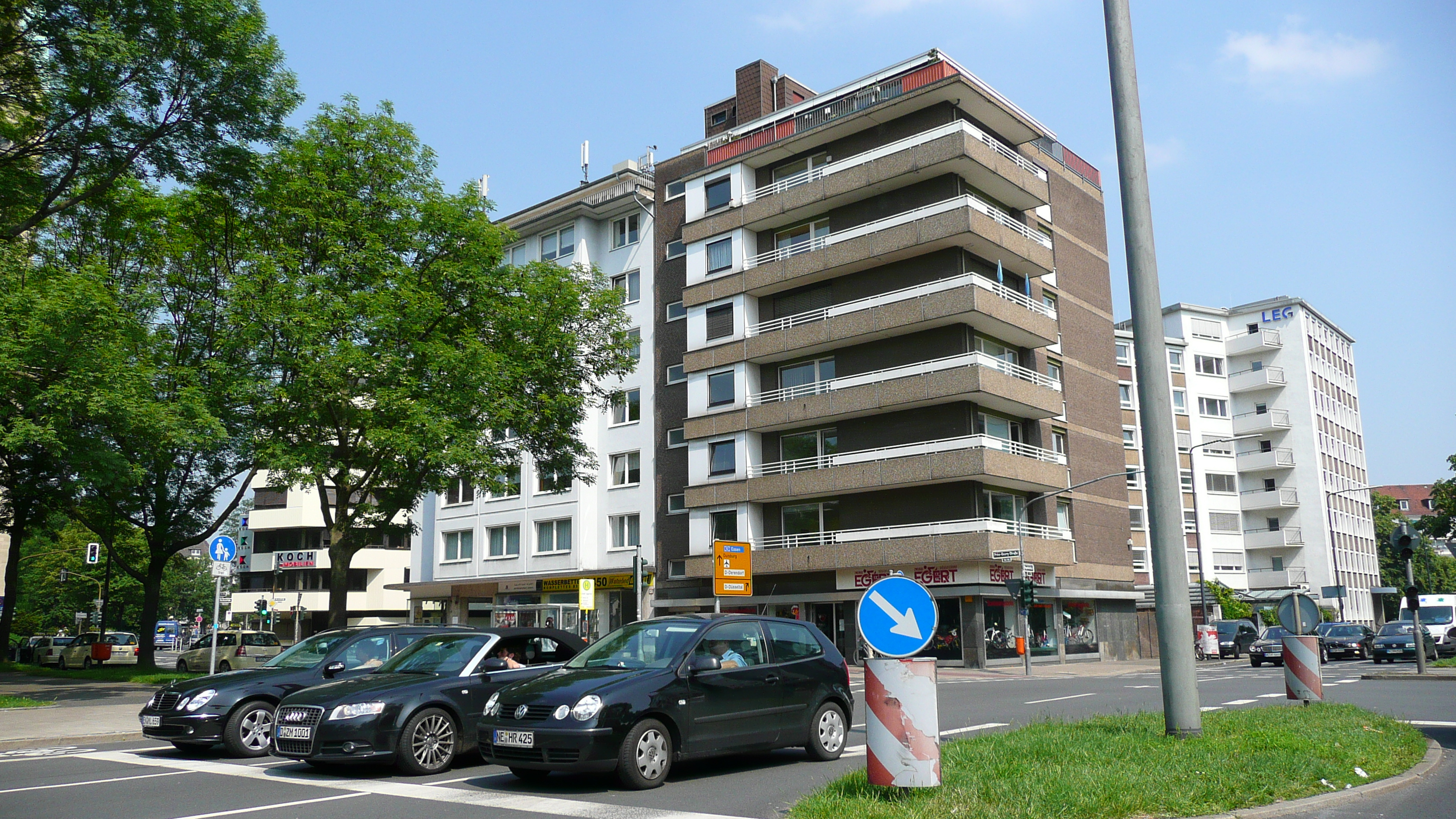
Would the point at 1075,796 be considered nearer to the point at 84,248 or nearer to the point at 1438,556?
the point at 84,248

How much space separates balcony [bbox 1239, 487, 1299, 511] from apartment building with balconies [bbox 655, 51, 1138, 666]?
107 feet

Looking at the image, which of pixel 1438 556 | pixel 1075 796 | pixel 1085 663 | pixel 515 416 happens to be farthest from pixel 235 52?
pixel 1438 556

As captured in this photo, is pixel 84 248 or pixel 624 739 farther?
pixel 84 248

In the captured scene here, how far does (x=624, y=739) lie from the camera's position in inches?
368

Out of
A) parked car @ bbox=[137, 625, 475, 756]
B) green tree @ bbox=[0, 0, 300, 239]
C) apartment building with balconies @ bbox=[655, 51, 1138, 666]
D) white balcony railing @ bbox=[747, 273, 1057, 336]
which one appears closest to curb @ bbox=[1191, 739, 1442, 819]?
parked car @ bbox=[137, 625, 475, 756]

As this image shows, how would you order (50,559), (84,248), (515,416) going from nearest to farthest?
1. (515,416)
2. (84,248)
3. (50,559)

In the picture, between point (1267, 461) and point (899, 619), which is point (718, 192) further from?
point (1267, 461)

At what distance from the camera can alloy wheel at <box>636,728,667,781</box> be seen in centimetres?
948

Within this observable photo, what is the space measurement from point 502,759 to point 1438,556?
12182 cm

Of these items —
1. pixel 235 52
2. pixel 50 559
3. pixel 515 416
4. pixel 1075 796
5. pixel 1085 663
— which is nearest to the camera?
pixel 1075 796

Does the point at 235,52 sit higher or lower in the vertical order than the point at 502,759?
higher

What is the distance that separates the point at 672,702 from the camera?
9.84 meters

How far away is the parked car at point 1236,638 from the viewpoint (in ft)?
153

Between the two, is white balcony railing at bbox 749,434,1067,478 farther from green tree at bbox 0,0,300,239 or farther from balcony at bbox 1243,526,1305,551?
balcony at bbox 1243,526,1305,551
